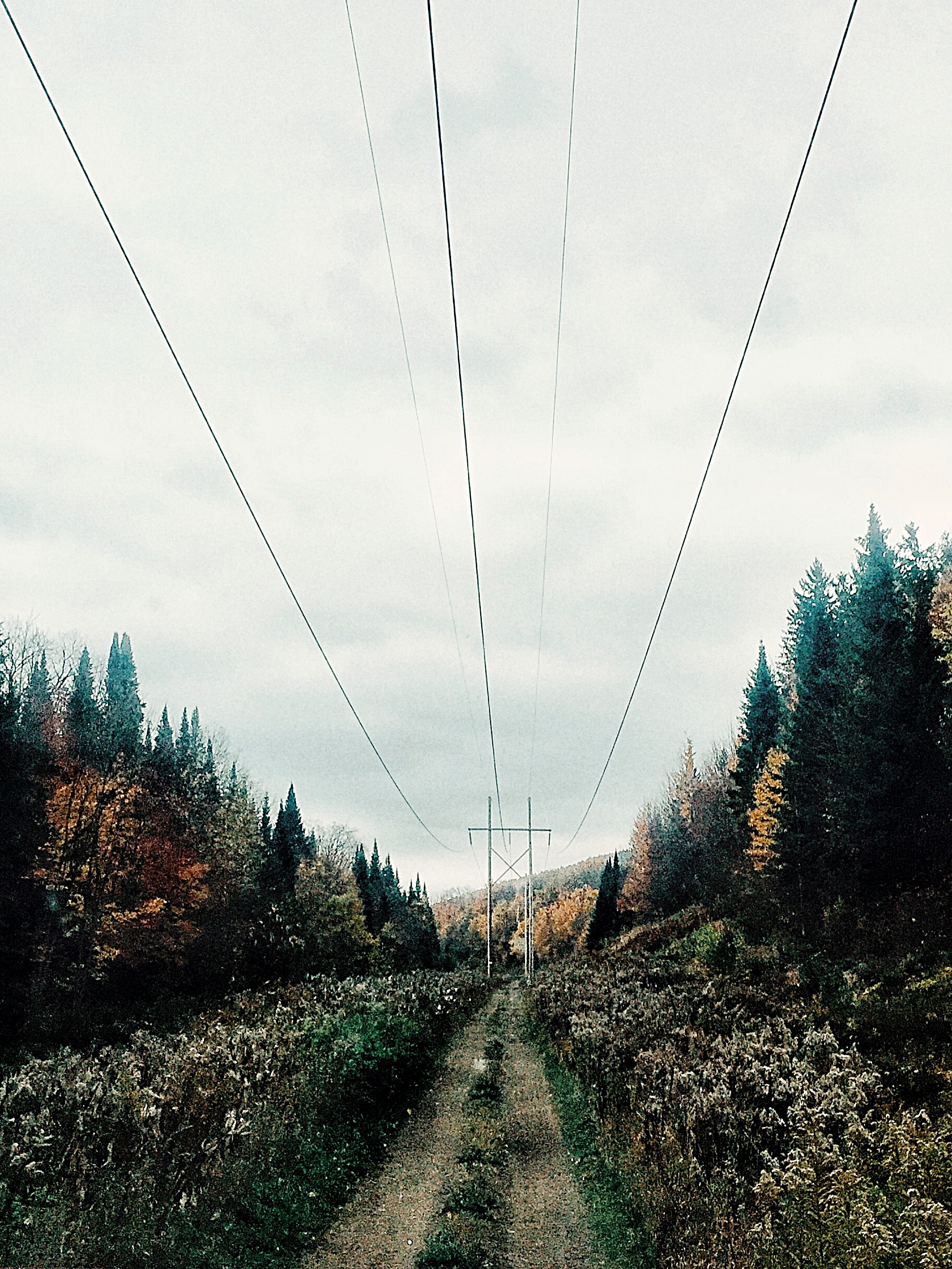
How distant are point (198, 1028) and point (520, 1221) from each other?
15.8 metres

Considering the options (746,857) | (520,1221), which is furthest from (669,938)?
(520,1221)

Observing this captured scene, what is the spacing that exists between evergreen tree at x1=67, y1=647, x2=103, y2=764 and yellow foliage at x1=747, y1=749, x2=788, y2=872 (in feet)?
117

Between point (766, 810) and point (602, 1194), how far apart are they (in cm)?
4554

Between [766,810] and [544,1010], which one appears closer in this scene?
[544,1010]

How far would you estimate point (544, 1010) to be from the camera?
1077 inches

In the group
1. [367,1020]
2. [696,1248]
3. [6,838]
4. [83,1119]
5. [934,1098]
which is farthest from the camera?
[6,838]

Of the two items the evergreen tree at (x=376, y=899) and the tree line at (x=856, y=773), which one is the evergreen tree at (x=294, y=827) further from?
the tree line at (x=856, y=773)

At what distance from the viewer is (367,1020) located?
58.1 feet

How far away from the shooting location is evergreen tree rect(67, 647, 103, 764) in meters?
38.1

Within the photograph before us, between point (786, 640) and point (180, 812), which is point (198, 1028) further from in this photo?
point (786, 640)

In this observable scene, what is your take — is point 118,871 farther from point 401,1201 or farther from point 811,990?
point 401,1201

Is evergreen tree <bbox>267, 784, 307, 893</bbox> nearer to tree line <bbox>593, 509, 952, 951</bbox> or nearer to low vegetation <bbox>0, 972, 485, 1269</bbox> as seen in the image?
tree line <bbox>593, 509, 952, 951</bbox>

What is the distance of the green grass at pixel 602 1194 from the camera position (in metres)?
8.09

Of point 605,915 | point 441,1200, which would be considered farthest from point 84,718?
point 605,915
